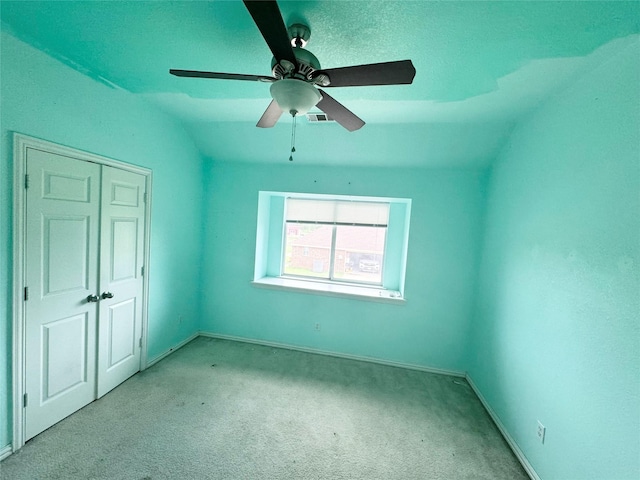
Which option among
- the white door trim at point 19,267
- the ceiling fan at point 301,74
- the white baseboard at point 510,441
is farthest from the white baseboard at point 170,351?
the white baseboard at point 510,441

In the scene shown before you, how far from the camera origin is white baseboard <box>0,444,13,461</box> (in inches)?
58.9

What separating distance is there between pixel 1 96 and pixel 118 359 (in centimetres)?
214

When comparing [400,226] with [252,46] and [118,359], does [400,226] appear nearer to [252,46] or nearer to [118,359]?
[252,46]

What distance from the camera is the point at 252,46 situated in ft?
4.58

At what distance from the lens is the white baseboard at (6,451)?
4.91 ft

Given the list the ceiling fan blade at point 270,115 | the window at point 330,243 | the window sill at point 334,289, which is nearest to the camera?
the ceiling fan blade at point 270,115

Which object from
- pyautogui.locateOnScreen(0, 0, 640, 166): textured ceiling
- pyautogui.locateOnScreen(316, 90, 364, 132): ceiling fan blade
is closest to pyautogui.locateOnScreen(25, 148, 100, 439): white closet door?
pyautogui.locateOnScreen(0, 0, 640, 166): textured ceiling

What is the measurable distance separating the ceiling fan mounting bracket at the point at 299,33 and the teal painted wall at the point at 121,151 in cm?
168

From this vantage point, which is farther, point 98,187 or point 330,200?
point 330,200

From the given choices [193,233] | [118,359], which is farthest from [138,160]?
[118,359]

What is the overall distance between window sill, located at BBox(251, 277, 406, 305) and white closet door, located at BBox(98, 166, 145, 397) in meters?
1.32

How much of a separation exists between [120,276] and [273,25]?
94.9 inches

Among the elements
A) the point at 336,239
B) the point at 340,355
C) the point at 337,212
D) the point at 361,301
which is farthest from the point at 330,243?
the point at 340,355

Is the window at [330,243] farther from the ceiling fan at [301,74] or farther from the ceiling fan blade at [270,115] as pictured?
the ceiling fan at [301,74]
